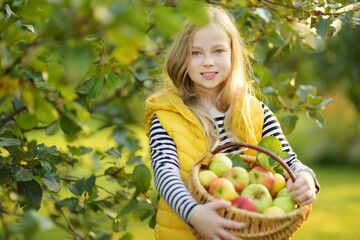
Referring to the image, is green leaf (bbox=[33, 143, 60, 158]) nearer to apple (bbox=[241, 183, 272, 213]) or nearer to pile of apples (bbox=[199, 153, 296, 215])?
pile of apples (bbox=[199, 153, 296, 215])

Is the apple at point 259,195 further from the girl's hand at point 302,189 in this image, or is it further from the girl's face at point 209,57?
the girl's face at point 209,57

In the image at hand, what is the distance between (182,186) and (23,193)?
586mm

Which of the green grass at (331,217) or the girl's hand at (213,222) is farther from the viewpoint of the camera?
the green grass at (331,217)

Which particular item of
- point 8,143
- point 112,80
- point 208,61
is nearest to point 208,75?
point 208,61

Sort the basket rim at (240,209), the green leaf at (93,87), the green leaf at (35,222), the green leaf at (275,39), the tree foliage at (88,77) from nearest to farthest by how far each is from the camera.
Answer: the tree foliage at (88,77) < the green leaf at (35,222) < the basket rim at (240,209) < the green leaf at (93,87) < the green leaf at (275,39)

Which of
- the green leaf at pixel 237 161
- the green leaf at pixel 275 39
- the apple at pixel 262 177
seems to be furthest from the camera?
the green leaf at pixel 275 39

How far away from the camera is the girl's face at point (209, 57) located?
1628mm

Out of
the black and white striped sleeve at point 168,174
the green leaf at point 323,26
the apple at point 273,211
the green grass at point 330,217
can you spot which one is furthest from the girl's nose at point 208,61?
the green grass at point 330,217

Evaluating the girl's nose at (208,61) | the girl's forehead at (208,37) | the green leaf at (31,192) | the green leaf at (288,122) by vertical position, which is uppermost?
the girl's forehead at (208,37)

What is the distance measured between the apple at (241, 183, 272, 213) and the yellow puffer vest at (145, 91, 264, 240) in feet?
0.91

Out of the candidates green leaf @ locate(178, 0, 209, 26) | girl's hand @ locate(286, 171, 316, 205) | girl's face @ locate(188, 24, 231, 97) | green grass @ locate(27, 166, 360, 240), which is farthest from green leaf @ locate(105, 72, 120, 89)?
green grass @ locate(27, 166, 360, 240)

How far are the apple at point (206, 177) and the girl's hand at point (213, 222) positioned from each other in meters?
0.12

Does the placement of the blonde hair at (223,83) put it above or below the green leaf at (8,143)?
above

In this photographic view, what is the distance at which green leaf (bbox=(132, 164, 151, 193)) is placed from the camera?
1594mm
